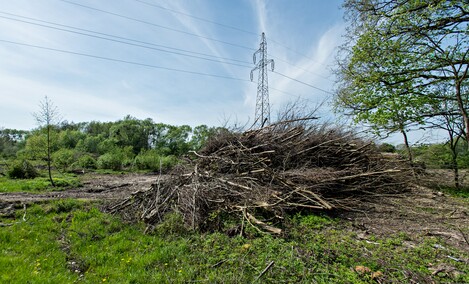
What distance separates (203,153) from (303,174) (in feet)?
12.2

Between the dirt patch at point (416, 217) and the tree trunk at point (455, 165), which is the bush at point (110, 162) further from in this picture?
the tree trunk at point (455, 165)

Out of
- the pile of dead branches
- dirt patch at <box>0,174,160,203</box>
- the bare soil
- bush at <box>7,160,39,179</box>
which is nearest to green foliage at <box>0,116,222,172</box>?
bush at <box>7,160,39,179</box>

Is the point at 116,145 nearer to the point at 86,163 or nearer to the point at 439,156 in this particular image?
the point at 86,163

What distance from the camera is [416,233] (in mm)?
3881

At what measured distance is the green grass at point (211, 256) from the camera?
273cm

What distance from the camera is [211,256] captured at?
3.40 m

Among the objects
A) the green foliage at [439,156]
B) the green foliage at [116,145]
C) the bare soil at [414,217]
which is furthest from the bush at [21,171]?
the green foliage at [439,156]

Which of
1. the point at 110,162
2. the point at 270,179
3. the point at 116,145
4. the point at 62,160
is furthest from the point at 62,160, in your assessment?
the point at 270,179

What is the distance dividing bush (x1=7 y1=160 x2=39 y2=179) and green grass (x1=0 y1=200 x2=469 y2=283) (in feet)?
37.5

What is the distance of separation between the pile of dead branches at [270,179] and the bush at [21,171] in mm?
11605

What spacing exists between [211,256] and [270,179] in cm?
276

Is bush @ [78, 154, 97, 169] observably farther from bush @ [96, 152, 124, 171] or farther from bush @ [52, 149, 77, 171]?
bush @ [52, 149, 77, 171]

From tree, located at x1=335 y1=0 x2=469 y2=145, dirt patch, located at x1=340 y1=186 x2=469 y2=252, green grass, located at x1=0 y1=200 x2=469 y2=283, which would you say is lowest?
green grass, located at x1=0 y1=200 x2=469 y2=283

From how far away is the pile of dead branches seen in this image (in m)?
4.80
